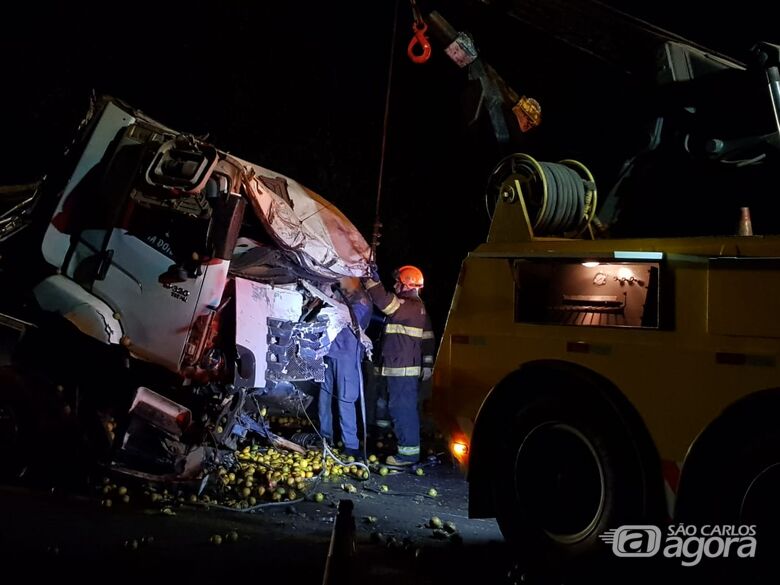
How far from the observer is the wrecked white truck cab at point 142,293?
19.8 ft

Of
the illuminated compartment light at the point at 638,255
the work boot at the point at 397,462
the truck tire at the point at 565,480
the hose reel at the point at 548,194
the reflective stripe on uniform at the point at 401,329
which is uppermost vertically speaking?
the hose reel at the point at 548,194

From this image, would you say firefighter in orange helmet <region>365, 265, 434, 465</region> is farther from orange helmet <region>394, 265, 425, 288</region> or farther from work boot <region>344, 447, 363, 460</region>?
work boot <region>344, 447, 363, 460</region>

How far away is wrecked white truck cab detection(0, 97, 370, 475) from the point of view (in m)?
6.03

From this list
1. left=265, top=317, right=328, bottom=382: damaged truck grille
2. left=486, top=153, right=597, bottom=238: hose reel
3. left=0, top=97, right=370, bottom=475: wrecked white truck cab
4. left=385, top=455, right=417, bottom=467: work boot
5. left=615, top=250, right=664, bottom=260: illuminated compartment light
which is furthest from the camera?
left=385, top=455, right=417, bottom=467: work boot

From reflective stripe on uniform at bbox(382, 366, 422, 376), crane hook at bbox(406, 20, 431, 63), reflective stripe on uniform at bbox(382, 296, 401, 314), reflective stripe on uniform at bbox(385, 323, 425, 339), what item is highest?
crane hook at bbox(406, 20, 431, 63)

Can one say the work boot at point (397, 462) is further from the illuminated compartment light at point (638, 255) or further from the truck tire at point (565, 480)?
the illuminated compartment light at point (638, 255)

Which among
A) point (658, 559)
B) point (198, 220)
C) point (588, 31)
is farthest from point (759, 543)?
point (198, 220)

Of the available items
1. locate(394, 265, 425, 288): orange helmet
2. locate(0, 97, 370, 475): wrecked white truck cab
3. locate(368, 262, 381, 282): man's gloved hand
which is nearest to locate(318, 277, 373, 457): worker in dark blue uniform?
locate(368, 262, 381, 282): man's gloved hand

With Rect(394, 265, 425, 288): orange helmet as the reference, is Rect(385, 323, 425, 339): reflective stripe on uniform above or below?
below

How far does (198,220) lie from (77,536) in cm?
257

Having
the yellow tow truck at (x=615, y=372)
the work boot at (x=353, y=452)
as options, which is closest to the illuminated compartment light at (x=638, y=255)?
the yellow tow truck at (x=615, y=372)

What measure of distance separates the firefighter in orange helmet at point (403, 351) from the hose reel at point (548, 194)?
10.1ft

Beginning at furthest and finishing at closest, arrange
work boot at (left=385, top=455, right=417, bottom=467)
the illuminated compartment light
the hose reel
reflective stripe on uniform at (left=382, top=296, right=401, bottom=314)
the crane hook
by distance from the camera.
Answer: reflective stripe on uniform at (left=382, top=296, right=401, bottom=314), work boot at (left=385, top=455, right=417, bottom=467), the crane hook, the hose reel, the illuminated compartment light

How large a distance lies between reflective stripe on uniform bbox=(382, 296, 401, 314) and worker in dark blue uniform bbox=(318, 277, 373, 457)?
28 centimetres
